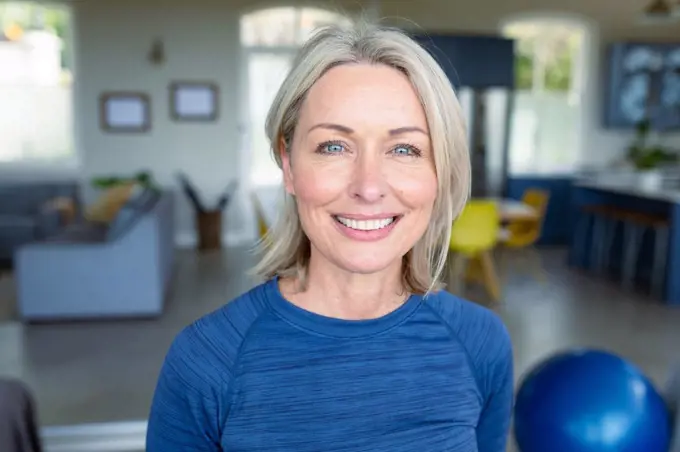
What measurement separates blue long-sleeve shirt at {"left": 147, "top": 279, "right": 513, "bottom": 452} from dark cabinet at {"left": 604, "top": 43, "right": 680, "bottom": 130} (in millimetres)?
8794

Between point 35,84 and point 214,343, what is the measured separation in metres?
8.42

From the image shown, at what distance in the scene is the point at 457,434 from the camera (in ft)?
3.67

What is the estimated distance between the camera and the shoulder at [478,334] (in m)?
1.16

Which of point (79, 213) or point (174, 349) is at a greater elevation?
point (174, 349)

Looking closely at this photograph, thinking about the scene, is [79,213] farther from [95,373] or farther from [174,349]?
[174,349]

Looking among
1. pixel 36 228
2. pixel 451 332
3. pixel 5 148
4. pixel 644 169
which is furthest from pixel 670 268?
pixel 5 148

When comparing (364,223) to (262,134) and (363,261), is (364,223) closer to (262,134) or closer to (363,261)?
(363,261)

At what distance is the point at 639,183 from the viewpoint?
713 centimetres

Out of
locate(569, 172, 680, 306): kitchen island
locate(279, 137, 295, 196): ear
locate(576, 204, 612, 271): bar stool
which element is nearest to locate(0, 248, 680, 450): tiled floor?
locate(569, 172, 680, 306): kitchen island

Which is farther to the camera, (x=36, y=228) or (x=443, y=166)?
(x=36, y=228)

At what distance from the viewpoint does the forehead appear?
3.31 ft

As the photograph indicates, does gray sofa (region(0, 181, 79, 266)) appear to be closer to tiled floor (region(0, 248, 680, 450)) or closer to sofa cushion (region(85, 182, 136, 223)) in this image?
sofa cushion (region(85, 182, 136, 223))

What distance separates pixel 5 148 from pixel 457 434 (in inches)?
337

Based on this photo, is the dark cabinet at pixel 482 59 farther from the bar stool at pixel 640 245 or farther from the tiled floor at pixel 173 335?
the tiled floor at pixel 173 335
